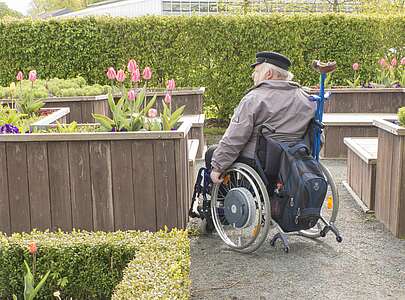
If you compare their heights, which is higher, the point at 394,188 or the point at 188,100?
the point at 188,100

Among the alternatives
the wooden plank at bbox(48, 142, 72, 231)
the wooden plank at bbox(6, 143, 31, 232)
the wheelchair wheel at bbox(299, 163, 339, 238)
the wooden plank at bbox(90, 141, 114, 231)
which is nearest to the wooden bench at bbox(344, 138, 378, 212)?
the wheelchair wheel at bbox(299, 163, 339, 238)

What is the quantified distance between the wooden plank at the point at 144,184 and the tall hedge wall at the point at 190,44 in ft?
20.8

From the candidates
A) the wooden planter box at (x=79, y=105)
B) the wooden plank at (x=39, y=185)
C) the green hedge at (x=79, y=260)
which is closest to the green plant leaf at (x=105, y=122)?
the wooden plank at (x=39, y=185)

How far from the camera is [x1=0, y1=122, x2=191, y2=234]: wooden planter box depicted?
4.21 metres

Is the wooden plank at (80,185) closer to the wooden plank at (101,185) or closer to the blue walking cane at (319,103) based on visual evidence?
the wooden plank at (101,185)

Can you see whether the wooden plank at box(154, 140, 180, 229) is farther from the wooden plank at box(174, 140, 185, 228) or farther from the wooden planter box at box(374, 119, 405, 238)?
the wooden planter box at box(374, 119, 405, 238)

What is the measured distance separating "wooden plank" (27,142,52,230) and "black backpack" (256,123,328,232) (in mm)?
1475

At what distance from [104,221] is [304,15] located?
23.3 ft

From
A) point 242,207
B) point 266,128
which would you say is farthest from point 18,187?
point 266,128

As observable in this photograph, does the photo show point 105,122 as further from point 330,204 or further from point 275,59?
point 330,204

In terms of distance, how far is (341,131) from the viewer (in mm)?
7852

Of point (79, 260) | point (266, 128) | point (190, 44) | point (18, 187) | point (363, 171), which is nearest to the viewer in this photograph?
point (79, 260)

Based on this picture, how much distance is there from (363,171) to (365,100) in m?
3.46

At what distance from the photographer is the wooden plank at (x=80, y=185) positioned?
4.25 m
